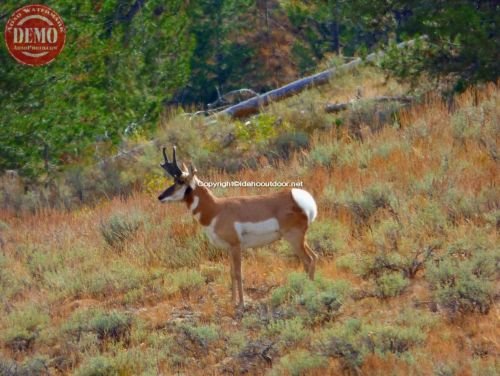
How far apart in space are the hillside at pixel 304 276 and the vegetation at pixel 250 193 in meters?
0.03

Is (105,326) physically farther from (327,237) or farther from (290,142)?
(290,142)

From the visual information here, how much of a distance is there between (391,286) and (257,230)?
1.51 m

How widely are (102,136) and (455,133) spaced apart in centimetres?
963

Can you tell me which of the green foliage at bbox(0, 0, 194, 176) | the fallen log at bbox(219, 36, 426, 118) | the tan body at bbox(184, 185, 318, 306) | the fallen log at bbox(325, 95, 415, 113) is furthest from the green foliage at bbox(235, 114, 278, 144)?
the tan body at bbox(184, 185, 318, 306)

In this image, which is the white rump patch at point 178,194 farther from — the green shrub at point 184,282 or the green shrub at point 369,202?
the green shrub at point 369,202

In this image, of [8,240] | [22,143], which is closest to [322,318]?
[8,240]

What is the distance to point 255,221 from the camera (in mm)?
10828

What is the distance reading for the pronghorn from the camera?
10.8 meters

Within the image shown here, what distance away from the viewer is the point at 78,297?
12578 millimetres

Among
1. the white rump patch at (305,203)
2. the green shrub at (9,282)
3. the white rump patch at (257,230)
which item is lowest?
the green shrub at (9,282)

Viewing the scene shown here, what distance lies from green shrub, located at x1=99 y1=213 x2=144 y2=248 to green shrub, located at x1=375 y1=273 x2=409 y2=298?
4.59 meters

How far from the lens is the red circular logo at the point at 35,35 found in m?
18.7

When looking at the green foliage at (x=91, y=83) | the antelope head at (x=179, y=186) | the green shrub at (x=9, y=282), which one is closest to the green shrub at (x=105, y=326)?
the antelope head at (x=179, y=186)

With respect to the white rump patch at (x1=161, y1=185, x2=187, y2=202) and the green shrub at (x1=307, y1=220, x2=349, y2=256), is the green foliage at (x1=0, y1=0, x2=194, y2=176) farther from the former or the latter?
the white rump patch at (x1=161, y1=185, x2=187, y2=202)
